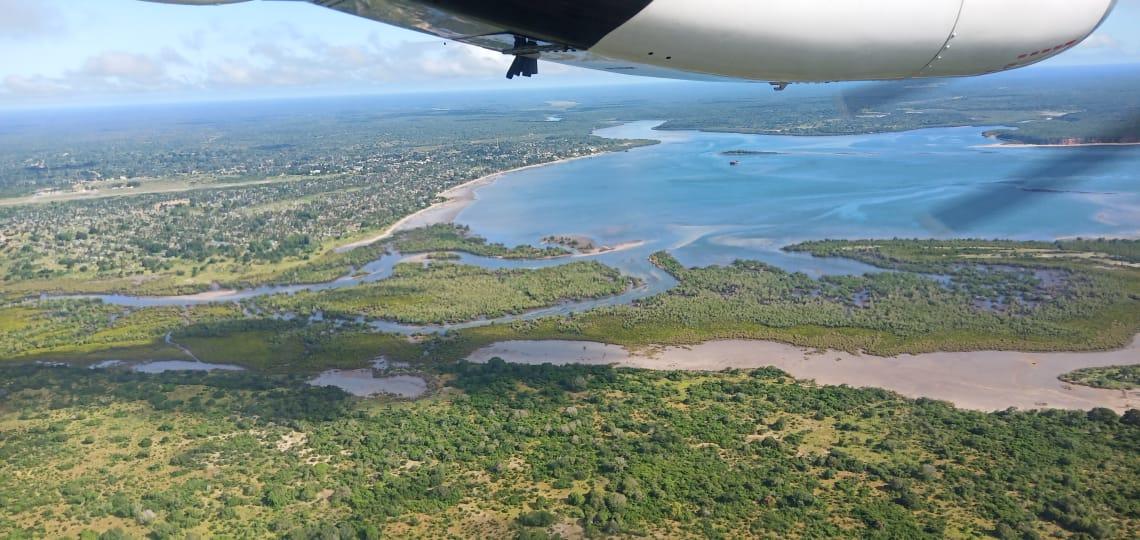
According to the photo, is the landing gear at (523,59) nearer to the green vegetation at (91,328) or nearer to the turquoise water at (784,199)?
the green vegetation at (91,328)

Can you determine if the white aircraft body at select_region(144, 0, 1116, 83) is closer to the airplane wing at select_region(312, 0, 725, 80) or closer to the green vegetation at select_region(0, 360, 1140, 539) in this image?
the airplane wing at select_region(312, 0, 725, 80)

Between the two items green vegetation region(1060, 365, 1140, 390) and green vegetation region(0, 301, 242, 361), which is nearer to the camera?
green vegetation region(1060, 365, 1140, 390)

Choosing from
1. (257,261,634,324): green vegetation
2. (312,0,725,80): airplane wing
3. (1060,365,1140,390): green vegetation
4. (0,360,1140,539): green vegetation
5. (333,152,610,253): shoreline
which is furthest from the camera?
(333,152,610,253): shoreline

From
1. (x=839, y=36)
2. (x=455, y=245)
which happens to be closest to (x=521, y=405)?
(x=839, y=36)

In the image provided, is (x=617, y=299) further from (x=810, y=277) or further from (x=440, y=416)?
(x=440, y=416)

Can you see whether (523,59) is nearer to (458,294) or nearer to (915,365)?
(915,365)

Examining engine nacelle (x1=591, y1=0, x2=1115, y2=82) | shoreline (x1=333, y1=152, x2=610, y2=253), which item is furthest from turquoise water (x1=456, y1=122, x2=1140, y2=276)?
engine nacelle (x1=591, y1=0, x2=1115, y2=82)

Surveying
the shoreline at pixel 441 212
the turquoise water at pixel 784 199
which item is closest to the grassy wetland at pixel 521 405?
the shoreline at pixel 441 212
